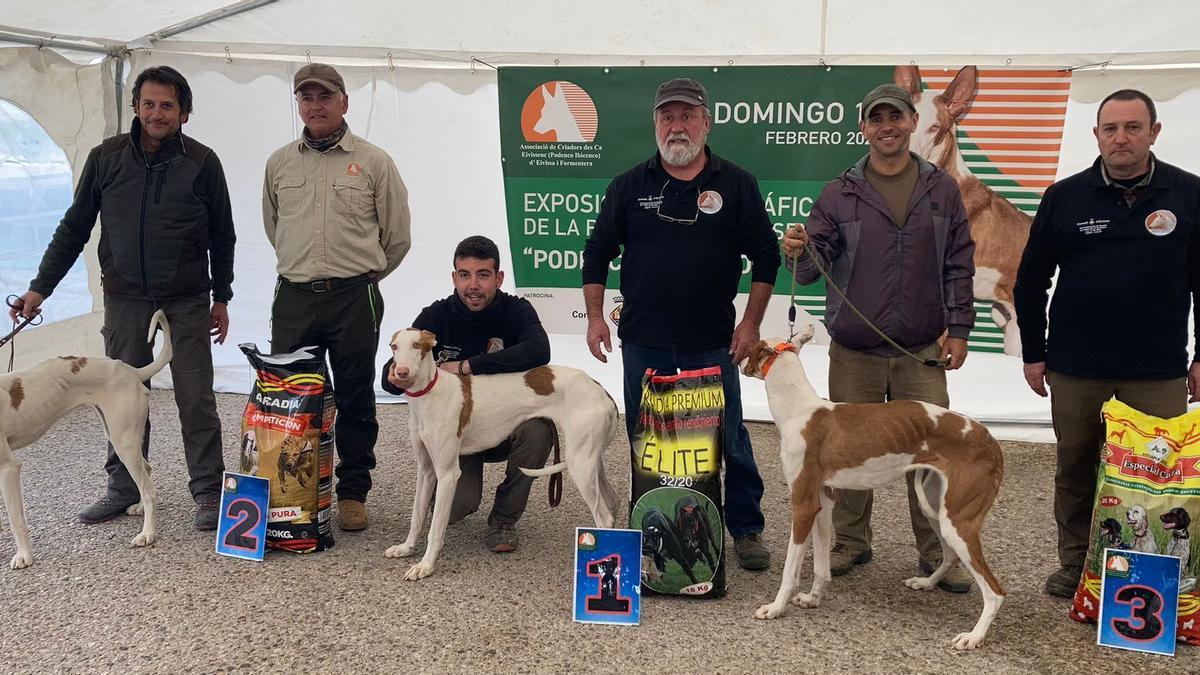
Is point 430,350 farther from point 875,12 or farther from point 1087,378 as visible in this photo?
point 875,12

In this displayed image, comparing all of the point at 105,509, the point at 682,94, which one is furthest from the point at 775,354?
the point at 105,509

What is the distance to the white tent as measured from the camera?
5254 millimetres

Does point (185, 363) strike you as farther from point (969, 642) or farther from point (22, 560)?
point (969, 642)

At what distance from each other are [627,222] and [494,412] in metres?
0.97

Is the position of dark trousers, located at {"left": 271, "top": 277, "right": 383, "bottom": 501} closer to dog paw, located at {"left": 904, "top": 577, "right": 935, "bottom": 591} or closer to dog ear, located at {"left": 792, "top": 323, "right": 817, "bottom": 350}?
dog ear, located at {"left": 792, "top": 323, "right": 817, "bottom": 350}

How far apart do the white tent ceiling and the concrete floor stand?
110 inches

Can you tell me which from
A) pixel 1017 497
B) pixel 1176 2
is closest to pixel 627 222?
pixel 1017 497

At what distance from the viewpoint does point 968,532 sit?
10.2ft

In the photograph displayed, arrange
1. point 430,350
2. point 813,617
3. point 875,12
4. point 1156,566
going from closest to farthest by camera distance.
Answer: point 1156,566 < point 813,617 < point 430,350 < point 875,12

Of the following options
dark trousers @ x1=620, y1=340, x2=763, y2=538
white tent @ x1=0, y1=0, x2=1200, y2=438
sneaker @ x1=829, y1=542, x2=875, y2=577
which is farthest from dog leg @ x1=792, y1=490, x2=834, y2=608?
white tent @ x1=0, y1=0, x2=1200, y2=438

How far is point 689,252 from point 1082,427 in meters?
1.62

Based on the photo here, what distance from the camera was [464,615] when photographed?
3330 millimetres

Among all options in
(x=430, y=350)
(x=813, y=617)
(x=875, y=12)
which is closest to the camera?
(x=813, y=617)

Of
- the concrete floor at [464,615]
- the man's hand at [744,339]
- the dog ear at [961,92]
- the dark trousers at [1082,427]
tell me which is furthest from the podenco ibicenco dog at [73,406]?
the dog ear at [961,92]
